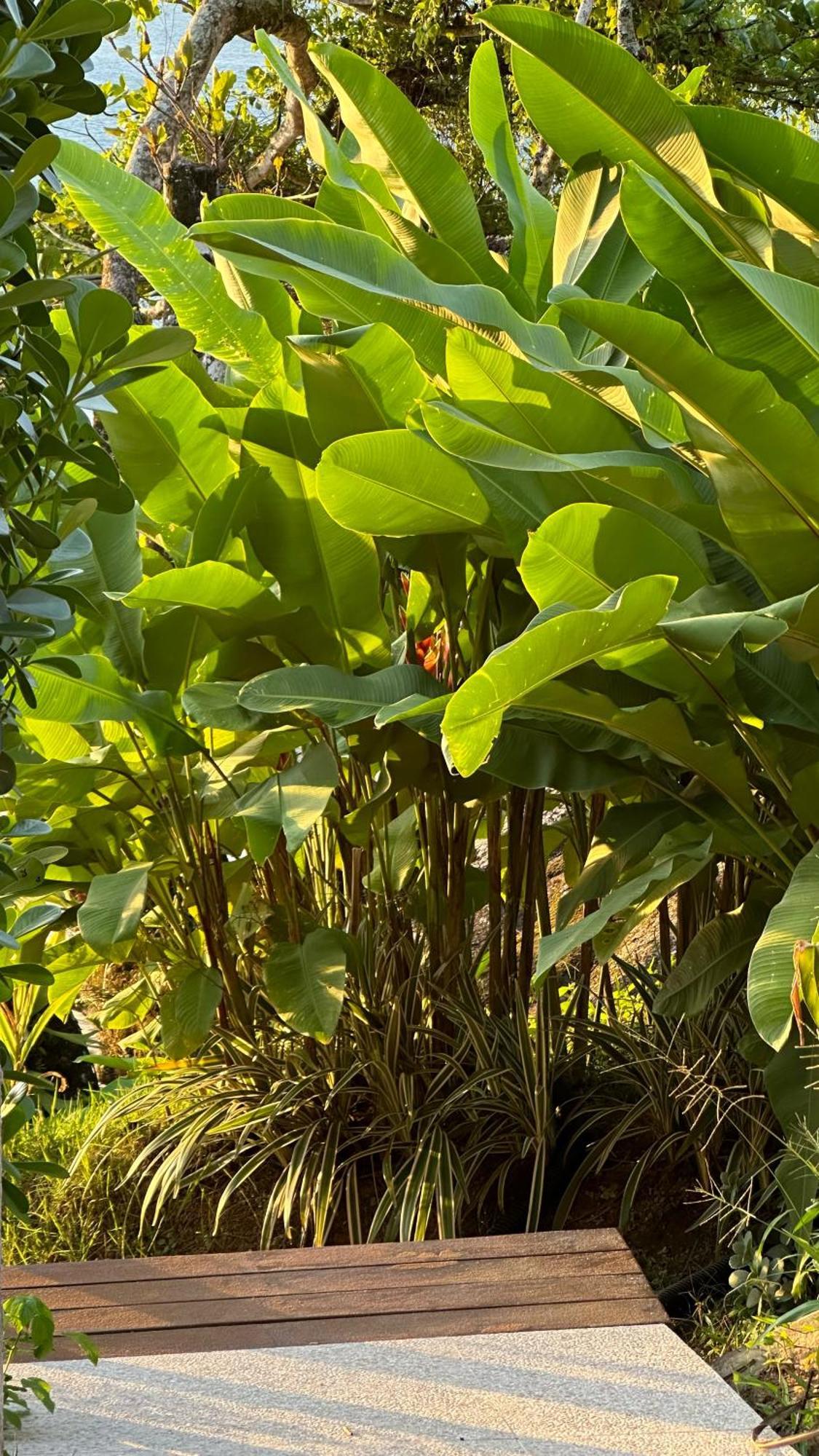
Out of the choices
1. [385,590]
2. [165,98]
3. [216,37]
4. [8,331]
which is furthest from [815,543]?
[216,37]

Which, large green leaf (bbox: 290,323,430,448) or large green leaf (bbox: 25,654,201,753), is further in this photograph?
large green leaf (bbox: 25,654,201,753)

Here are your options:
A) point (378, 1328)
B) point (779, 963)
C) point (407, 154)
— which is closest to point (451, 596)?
point (407, 154)

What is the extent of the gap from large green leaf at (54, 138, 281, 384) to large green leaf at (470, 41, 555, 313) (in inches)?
22.1

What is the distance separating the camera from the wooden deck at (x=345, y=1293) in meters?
1.78

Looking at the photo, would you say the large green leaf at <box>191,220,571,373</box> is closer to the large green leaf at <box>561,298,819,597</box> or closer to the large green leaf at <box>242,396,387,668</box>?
the large green leaf at <box>561,298,819,597</box>

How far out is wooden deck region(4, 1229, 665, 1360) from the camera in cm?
178

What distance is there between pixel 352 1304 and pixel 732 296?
1625 mm

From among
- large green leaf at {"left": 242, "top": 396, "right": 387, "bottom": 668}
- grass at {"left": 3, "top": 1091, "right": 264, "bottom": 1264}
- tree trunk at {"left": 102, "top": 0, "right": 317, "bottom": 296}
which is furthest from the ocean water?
grass at {"left": 3, "top": 1091, "right": 264, "bottom": 1264}

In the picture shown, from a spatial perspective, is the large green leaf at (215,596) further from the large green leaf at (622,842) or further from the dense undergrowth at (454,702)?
the large green leaf at (622,842)

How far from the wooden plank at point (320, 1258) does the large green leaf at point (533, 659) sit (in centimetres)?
77

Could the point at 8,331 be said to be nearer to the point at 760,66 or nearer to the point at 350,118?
the point at 350,118

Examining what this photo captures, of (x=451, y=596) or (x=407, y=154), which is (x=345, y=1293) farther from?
(x=407, y=154)

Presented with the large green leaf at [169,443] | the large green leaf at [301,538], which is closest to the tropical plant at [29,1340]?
the large green leaf at [301,538]

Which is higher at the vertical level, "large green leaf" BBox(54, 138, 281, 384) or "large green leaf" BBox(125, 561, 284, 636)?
"large green leaf" BBox(54, 138, 281, 384)
